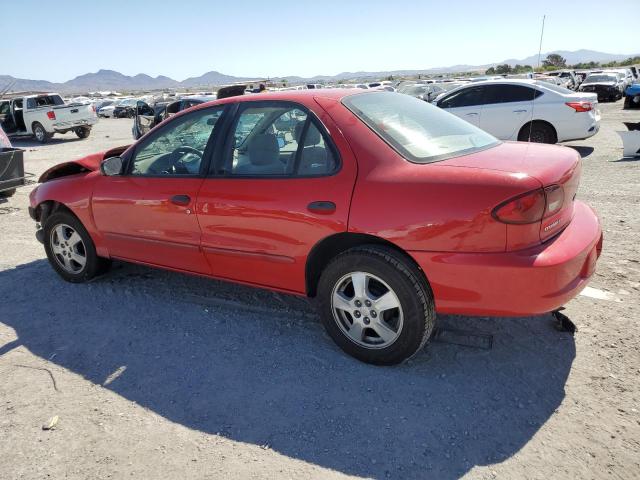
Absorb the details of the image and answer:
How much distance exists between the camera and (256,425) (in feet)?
8.81

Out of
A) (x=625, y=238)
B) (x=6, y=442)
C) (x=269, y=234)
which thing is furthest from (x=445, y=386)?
(x=625, y=238)

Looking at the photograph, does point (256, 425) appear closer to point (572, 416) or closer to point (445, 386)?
point (445, 386)

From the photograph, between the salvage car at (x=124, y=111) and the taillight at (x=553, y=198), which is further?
the salvage car at (x=124, y=111)

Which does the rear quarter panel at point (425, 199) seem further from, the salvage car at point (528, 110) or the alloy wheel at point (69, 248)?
the salvage car at point (528, 110)

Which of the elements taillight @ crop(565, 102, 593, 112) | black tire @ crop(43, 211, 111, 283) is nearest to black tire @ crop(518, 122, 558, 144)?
taillight @ crop(565, 102, 593, 112)

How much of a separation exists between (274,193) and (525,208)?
1514 mm

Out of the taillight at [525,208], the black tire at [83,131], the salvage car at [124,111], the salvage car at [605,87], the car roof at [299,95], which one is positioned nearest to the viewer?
the taillight at [525,208]

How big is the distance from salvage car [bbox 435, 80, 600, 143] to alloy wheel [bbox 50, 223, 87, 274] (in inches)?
345

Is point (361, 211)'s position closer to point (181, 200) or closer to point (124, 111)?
point (181, 200)

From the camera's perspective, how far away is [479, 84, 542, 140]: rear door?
10900mm

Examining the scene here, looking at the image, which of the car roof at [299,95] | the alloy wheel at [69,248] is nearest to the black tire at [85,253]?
the alloy wheel at [69,248]

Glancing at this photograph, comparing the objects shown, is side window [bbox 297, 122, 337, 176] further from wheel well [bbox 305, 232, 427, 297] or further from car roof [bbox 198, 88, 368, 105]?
wheel well [bbox 305, 232, 427, 297]

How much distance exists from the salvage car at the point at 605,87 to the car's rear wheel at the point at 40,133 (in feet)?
86.0

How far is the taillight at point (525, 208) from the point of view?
258 centimetres
